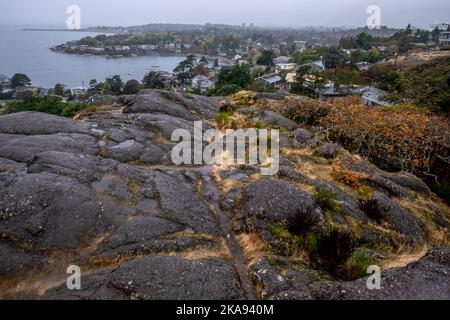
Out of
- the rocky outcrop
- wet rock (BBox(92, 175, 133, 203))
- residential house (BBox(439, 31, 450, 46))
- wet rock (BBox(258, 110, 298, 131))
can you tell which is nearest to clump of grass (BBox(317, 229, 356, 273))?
the rocky outcrop

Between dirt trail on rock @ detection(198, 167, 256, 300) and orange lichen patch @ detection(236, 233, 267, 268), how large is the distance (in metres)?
0.10

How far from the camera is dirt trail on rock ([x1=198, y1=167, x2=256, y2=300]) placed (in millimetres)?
6550

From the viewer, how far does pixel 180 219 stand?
26.7 feet

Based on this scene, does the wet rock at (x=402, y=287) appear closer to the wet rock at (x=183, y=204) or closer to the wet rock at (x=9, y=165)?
the wet rock at (x=183, y=204)

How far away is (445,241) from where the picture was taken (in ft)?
32.5

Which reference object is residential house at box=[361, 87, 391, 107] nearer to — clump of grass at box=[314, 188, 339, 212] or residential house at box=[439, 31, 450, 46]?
clump of grass at box=[314, 188, 339, 212]

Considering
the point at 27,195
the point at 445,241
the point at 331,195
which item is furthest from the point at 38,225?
the point at 445,241

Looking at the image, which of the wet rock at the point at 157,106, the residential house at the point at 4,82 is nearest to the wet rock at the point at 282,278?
the wet rock at the point at 157,106

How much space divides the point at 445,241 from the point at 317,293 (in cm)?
624

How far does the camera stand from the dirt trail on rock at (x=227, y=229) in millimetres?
6550

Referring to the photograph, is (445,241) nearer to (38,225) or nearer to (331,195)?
(331,195)

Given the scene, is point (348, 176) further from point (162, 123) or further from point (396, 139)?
point (162, 123)

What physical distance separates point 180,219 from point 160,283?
2253 mm

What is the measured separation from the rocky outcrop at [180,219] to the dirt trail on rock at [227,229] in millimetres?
33
